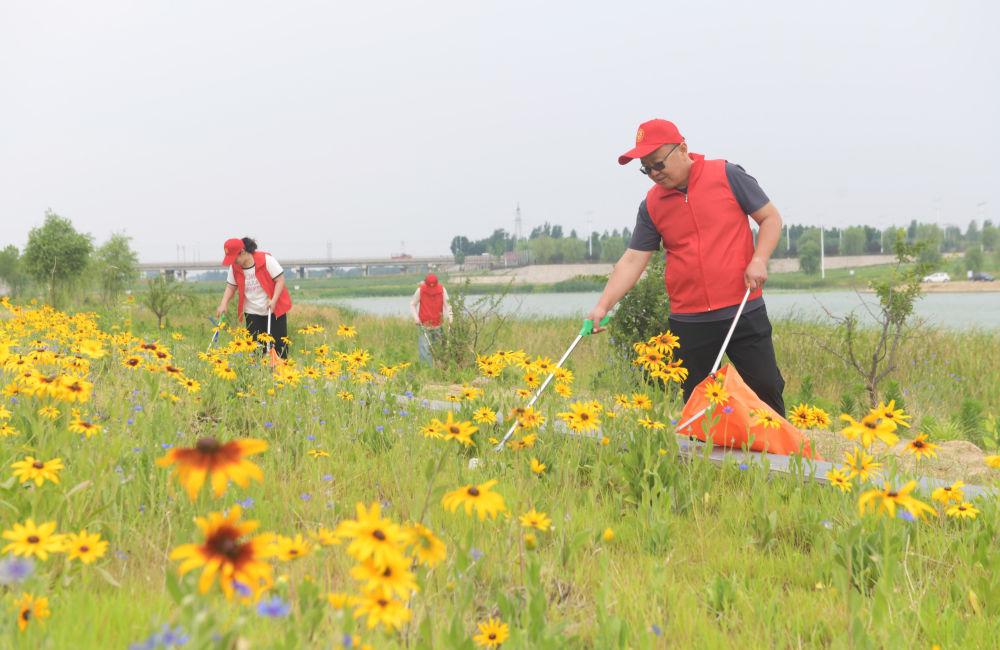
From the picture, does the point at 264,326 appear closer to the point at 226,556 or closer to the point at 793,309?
the point at 226,556

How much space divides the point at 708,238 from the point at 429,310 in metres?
6.88

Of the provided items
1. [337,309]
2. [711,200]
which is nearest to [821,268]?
[337,309]

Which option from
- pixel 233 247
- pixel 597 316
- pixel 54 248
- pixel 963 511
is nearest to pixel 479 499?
pixel 963 511

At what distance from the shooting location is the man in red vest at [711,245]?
4.28 m

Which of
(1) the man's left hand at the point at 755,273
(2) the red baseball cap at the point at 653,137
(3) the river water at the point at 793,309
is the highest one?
(2) the red baseball cap at the point at 653,137

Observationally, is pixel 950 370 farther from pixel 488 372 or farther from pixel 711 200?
pixel 488 372

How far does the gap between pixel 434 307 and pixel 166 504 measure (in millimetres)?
7884

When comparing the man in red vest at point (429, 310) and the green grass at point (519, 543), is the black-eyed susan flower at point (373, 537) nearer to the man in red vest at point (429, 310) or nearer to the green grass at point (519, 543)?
the green grass at point (519, 543)

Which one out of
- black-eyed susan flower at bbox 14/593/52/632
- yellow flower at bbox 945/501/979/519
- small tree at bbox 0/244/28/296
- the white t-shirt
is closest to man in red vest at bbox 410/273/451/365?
the white t-shirt

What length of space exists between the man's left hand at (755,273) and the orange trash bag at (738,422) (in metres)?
0.49

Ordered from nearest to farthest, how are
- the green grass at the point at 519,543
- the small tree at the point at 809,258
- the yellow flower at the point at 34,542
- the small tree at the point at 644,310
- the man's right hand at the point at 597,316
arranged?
the yellow flower at the point at 34,542 → the green grass at the point at 519,543 → the man's right hand at the point at 597,316 → the small tree at the point at 644,310 → the small tree at the point at 809,258

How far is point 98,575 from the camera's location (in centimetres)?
235

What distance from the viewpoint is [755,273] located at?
4.09 m

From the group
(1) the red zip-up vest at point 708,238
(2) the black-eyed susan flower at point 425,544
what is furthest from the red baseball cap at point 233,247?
(2) the black-eyed susan flower at point 425,544
